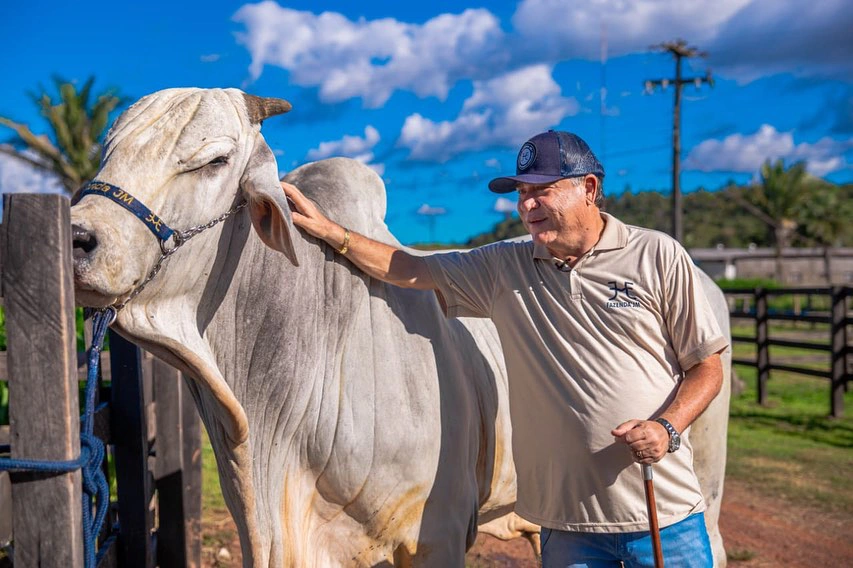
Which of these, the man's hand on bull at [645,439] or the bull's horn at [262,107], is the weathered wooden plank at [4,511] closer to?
the bull's horn at [262,107]

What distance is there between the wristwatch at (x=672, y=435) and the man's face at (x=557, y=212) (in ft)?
2.08

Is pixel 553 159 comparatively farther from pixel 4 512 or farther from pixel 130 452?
pixel 4 512

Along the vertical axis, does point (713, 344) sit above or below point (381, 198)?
below

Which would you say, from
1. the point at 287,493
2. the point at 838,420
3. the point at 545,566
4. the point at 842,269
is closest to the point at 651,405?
the point at 545,566

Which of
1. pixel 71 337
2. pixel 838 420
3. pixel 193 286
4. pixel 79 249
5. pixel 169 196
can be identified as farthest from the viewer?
pixel 838 420

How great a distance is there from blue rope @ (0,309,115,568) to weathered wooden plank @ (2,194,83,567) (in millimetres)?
28

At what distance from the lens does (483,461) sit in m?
3.25

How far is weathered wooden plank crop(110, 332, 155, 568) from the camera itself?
3.43m

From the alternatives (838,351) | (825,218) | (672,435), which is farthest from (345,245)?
(825,218)

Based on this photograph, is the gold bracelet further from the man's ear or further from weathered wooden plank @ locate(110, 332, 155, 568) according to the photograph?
weathered wooden plank @ locate(110, 332, 155, 568)

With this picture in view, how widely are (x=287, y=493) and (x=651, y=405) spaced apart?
1208 mm

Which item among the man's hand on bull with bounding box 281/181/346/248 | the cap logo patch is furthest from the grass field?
the man's hand on bull with bounding box 281/181/346/248

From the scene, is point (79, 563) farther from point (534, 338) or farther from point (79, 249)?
point (534, 338)

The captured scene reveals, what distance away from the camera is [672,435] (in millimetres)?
2490
